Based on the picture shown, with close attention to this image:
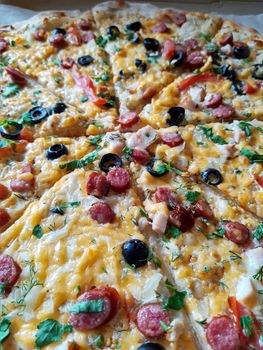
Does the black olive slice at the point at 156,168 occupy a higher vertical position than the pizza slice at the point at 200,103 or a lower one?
lower

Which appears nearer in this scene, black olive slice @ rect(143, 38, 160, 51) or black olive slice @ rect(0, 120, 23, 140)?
black olive slice @ rect(0, 120, 23, 140)

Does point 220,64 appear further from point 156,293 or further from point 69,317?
point 69,317

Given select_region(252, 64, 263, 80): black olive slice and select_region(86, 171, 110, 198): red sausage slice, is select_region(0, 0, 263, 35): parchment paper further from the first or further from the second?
select_region(86, 171, 110, 198): red sausage slice

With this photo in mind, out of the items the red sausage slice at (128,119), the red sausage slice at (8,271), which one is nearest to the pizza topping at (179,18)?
the red sausage slice at (128,119)

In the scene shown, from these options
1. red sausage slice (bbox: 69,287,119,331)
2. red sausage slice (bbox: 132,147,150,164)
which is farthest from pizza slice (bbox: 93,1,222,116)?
red sausage slice (bbox: 69,287,119,331)

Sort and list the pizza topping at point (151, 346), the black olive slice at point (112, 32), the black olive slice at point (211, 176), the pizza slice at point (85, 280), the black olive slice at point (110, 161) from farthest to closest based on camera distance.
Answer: the black olive slice at point (112, 32) < the black olive slice at point (110, 161) < the black olive slice at point (211, 176) < the pizza slice at point (85, 280) < the pizza topping at point (151, 346)

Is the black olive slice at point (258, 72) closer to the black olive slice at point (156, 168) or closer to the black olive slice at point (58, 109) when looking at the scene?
the black olive slice at point (156, 168)
